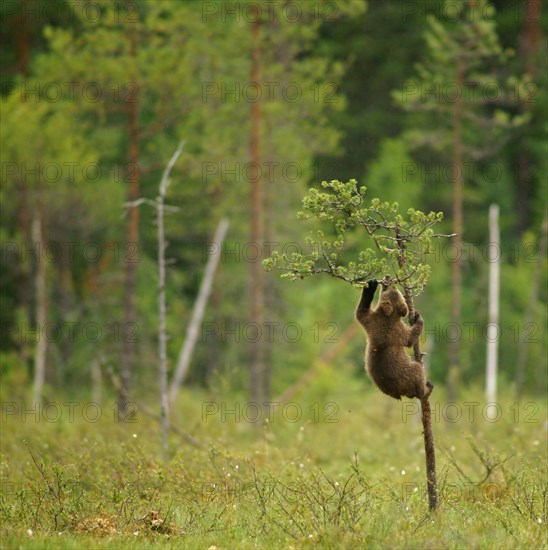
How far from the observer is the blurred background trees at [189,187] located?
2158 centimetres

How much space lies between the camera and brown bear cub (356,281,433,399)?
920cm

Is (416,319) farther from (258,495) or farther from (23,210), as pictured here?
(23,210)

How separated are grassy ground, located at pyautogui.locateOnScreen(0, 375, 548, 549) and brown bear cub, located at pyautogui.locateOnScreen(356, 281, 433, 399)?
1.17 m

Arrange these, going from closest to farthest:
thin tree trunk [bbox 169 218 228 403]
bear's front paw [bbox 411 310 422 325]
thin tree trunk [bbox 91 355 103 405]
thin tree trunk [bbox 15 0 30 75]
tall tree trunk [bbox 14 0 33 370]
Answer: bear's front paw [bbox 411 310 422 325], thin tree trunk [bbox 169 218 228 403], tall tree trunk [bbox 14 0 33 370], thin tree trunk [bbox 91 355 103 405], thin tree trunk [bbox 15 0 30 75]

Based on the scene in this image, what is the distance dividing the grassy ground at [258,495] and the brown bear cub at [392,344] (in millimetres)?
1168

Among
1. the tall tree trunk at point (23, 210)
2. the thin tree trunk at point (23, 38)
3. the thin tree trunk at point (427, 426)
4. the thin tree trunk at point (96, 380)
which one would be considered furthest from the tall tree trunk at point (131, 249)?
the thin tree trunk at point (427, 426)

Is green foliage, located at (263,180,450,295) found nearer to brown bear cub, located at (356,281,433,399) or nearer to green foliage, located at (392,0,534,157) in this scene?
brown bear cub, located at (356,281,433,399)

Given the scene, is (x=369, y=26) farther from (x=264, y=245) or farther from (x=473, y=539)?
(x=473, y=539)

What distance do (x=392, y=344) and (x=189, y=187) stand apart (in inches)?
623

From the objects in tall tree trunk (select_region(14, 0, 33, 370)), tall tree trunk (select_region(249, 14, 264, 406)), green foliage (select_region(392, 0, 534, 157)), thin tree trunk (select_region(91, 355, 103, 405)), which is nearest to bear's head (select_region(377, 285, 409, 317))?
tall tree trunk (select_region(249, 14, 264, 406))

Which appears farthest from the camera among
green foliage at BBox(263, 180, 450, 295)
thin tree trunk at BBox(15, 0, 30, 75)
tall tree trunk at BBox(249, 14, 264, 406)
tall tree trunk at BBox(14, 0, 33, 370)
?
thin tree trunk at BBox(15, 0, 30, 75)

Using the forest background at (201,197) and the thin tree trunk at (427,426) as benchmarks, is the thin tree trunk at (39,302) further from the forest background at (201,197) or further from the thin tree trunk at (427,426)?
the thin tree trunk at (427,426)

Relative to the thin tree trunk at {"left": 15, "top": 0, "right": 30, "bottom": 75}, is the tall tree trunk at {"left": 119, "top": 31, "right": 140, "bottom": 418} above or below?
below

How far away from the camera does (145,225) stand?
1012 inches
